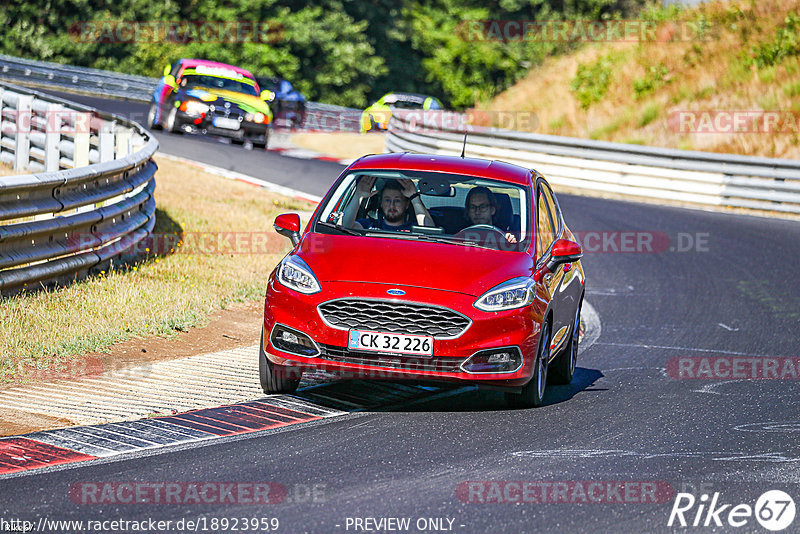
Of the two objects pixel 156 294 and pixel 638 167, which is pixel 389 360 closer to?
pixel 156 294

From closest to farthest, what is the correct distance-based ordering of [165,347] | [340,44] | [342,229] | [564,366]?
[342,229]
[564,366]
[165,347]
[340,44]

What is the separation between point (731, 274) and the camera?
51.2 ft

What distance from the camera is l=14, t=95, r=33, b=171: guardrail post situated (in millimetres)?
18656

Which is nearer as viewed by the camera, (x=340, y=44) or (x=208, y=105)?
(x=208, y=105)

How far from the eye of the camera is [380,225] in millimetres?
8297

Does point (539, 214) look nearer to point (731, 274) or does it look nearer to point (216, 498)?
point (216, 498)

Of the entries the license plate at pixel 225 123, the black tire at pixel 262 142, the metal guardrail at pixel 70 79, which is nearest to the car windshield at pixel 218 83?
the license plate at pixel 225 123

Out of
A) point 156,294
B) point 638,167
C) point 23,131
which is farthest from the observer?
point 638,167

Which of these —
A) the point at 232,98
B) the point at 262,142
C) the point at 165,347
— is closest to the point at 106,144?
the point at 165,347

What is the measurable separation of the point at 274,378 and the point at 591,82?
2802 centimetres

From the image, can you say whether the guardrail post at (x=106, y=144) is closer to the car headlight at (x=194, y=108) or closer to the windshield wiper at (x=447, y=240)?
the car headlight at (x=194, y=108)

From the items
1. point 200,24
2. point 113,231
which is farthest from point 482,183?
point 200,24

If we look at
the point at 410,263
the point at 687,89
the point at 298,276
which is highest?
the point at 687,89

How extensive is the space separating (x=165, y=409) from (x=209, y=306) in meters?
3.79
